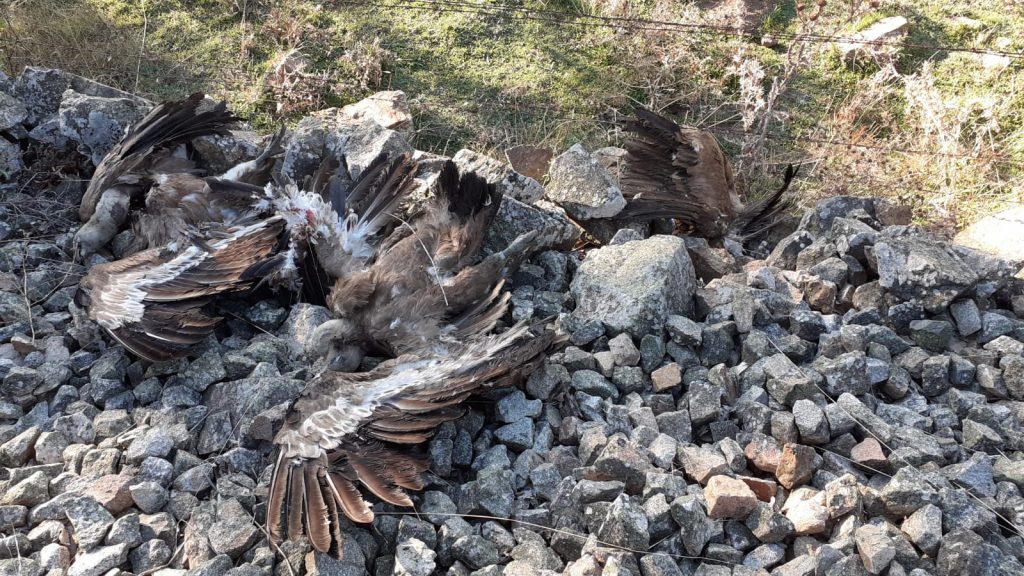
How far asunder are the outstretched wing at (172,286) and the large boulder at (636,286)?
1.49m

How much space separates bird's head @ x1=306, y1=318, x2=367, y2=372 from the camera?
3.37m

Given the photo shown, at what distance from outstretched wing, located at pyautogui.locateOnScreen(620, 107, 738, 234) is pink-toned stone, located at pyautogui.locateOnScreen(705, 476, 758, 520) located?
194 cm

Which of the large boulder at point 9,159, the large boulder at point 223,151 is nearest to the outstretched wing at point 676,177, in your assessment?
the large boulder at point 223,151

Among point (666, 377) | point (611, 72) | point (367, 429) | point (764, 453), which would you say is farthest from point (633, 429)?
point (611, 72)

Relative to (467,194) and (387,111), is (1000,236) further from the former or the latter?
(387,111)

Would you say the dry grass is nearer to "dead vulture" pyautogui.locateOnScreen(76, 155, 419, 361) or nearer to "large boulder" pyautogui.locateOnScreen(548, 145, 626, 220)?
"large boulder" pyautogui.locateOnScreen(548, 145, 626, 220)

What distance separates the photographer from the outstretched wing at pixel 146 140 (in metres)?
4.11

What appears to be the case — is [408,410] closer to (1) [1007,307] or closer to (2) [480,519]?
(2) [480,519]

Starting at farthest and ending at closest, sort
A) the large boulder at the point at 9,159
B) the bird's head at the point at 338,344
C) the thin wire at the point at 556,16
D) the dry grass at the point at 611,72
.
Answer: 1. the thin wire at the point at 556,16
2. the dry grass at the point at 611,72
3. the large boulder at the point at 9,159
4. the bird's head at the point at 338,344

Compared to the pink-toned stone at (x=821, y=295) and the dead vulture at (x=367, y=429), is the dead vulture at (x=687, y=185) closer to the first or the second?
the pink-toned stone at (x=821, y=295)

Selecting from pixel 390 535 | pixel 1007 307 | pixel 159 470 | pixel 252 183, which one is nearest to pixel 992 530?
pixel 1007 307

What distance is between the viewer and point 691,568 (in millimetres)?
2336

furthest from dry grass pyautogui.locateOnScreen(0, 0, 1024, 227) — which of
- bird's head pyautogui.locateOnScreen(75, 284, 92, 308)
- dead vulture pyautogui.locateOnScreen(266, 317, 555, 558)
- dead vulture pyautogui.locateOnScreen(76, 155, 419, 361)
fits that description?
dead vulture pyautogui.locateOnScreen(266, 317, 555, 558)

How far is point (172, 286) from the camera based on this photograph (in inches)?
140
